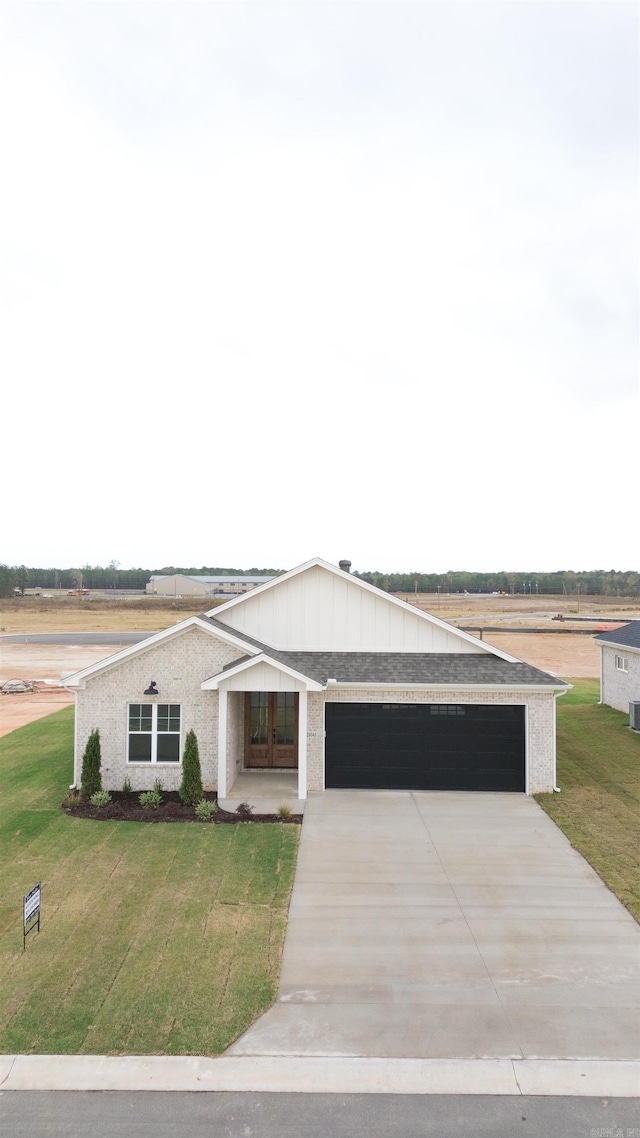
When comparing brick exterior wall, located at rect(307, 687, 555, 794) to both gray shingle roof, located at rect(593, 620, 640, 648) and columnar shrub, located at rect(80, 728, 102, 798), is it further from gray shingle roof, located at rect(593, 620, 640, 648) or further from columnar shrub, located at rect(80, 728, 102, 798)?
gray shingle roof, located at rect(593, 620, 640, 648)

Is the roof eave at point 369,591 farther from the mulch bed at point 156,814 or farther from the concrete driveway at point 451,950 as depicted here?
the mulch bed at point 156,814

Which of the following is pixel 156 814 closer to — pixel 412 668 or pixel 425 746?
pixel 425 746

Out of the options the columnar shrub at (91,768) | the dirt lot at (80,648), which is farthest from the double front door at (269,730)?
the dirt lot at (80,648)

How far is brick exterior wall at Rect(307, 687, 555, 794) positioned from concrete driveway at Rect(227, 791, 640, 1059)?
238 cm

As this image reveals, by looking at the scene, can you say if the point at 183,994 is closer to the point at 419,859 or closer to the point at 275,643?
the point at 419,859

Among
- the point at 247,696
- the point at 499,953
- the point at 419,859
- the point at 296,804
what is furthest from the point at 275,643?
the point at 499,953

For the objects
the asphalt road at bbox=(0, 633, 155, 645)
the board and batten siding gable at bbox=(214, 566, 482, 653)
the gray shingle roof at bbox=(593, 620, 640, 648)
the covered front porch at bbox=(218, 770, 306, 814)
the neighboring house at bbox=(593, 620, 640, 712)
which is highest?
the board and batten siding gable at bbox=(214, 566, 482, 653)

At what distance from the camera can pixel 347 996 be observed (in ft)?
26.3

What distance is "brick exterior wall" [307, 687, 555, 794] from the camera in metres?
16.2

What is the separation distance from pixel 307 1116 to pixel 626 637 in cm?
2310

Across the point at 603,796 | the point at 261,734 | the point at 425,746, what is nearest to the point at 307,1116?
the point at 425,746

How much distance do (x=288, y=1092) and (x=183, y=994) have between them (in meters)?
2.02

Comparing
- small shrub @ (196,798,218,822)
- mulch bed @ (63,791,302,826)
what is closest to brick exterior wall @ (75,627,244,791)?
mulch bed @ (63,791,302,826)

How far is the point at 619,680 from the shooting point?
2595cm
